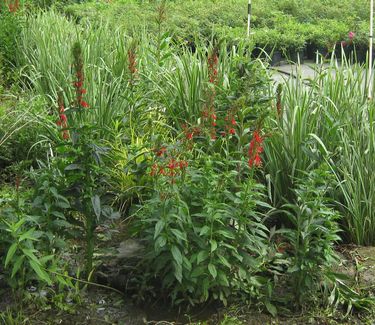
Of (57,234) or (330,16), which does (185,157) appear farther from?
(330,16)

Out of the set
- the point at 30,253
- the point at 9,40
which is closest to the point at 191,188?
the point at 30,253

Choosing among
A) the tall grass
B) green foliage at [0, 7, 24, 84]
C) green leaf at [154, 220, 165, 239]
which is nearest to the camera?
green leaf at [154, 220, 165, 239]

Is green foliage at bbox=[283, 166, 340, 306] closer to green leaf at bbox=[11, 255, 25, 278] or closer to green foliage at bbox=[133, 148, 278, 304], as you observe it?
green foliage at bbox=[133, 148, 278, 304]

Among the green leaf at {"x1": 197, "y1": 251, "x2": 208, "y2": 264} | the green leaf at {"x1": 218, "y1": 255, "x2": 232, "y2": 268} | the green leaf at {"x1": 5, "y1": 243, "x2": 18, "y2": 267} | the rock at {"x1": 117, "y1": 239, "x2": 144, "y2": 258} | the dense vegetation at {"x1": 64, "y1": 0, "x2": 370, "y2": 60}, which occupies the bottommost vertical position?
the rock at {"x1": 117, "y1": 239, "x2": 144, "y2": 258}

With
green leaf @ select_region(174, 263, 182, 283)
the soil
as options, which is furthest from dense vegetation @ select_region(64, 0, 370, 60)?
green leaf @ select_region(174, 263, 182, 283)

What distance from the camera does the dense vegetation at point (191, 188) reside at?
298cm

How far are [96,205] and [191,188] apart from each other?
0.45 metres

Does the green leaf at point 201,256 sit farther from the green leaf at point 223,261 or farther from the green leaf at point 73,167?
the green leaf at point 73,167

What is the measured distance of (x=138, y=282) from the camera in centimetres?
320

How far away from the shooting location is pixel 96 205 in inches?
118

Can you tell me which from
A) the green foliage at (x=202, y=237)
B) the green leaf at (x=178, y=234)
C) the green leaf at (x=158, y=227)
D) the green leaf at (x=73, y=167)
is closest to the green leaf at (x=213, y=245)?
the green foliage at (x=202, y=237)

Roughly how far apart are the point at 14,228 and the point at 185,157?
0.89m

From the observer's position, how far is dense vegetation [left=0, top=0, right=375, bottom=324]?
298cm

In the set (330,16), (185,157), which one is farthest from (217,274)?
(330,16)
